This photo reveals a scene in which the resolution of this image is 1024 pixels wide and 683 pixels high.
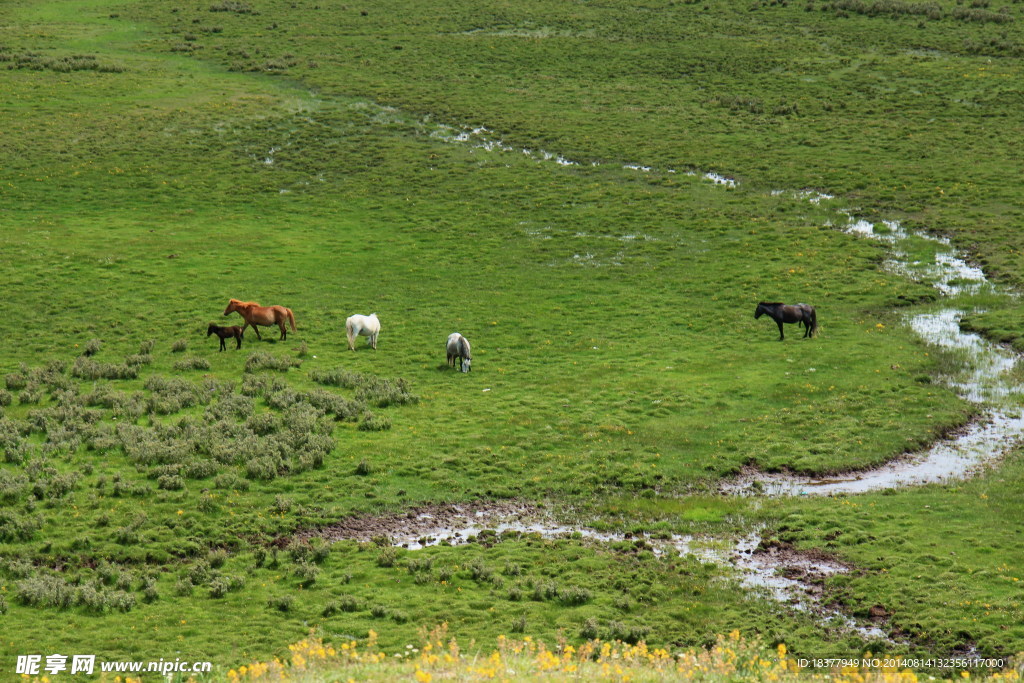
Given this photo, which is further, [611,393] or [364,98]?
[364,98]

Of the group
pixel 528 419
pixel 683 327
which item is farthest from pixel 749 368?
pixel 528 419

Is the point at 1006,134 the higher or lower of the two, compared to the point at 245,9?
lower

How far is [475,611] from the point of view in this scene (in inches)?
806

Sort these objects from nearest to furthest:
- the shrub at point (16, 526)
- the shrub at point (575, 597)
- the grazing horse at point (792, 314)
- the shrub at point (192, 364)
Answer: the shrub at point (575, 597) < the shrub at point (16, 526) < the shrub at point (192, 364) < the grazing horse at point (792, 314)

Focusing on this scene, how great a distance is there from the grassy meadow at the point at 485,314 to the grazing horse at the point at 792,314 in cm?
61

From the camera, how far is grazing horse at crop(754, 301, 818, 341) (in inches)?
1512

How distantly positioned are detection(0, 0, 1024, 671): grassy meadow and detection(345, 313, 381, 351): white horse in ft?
2.11

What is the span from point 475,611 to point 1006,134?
2384 inches

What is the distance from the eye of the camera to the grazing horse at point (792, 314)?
38406 mm

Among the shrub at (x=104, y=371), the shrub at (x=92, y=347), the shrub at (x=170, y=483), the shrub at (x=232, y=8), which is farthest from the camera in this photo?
the shrub at (x=232, y=8)

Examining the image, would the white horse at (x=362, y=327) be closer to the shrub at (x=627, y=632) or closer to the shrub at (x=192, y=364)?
the shrub at (x=192, y=364)

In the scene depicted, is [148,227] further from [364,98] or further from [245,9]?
[245,9]

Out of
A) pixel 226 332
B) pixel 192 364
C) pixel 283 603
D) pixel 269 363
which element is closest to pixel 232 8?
pixel 226 332

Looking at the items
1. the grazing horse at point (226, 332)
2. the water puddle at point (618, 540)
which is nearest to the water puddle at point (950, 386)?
the water puddle at point (618, 540)
